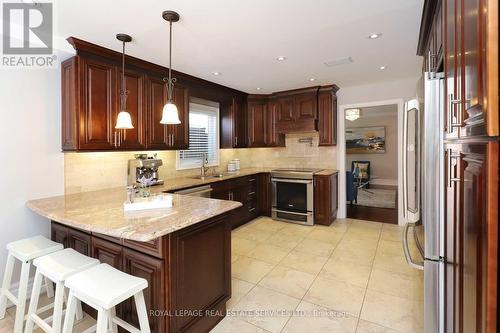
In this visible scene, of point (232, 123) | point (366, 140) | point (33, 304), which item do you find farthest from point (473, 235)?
point (366, 140)

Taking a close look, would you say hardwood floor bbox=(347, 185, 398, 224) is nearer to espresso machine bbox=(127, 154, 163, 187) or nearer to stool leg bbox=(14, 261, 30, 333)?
espresso machine bbox=(127, 154, 163, 187)

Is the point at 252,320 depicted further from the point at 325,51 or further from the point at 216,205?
the point at 325,51

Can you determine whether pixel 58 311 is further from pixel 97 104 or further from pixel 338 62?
pixel 338 62

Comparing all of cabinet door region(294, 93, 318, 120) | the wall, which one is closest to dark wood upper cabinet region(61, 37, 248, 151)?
the wall

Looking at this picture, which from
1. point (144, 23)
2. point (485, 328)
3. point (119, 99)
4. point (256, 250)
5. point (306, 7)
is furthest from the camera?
point (256, 250)

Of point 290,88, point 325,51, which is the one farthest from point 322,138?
point 325,51

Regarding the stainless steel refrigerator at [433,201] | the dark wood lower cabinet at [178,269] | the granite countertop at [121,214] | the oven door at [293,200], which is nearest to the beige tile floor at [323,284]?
the dark wood lower cabinet at [178,269]

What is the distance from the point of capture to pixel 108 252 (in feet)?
5.98

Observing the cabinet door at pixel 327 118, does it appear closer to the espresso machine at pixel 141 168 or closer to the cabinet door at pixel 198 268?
the espresso machine at pixel 141 168

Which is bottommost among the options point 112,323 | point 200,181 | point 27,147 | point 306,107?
point 112,323

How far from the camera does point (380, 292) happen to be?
237cm

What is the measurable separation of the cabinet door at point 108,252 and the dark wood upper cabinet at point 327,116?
370 centimetres

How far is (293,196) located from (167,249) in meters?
3.21

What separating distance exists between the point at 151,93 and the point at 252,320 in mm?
2676
